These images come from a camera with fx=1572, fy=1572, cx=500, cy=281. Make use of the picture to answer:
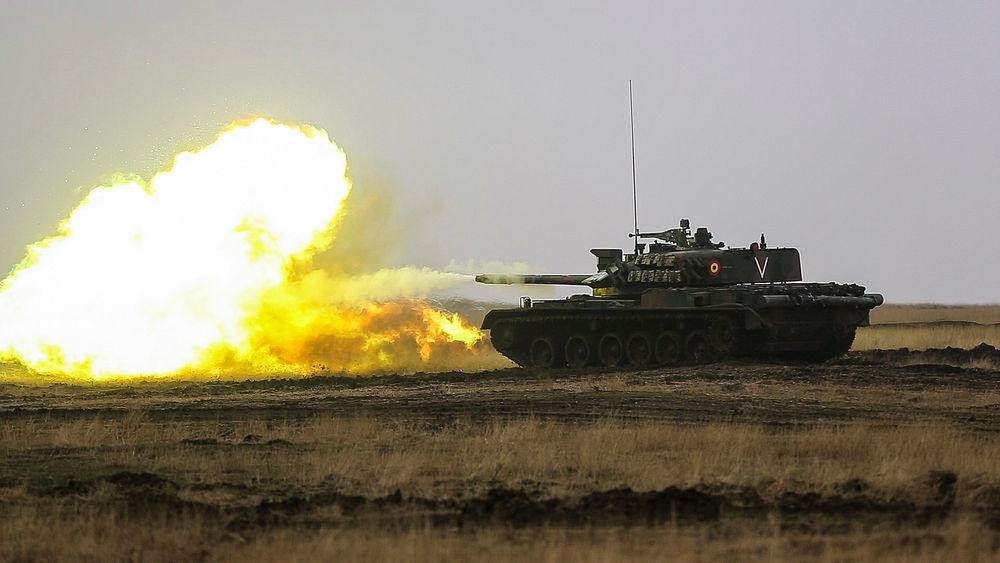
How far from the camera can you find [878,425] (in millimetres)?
19688

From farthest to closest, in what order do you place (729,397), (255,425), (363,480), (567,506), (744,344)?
1. (744,344)
2. (729,397)
3. (255,425)
4. (363,480)
5. (567,506)

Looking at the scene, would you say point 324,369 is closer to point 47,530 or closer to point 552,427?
point 552,427

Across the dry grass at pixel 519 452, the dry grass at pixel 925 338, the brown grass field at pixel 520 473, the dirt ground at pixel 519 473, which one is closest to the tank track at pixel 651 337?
the brown grass field at pixel 520 473

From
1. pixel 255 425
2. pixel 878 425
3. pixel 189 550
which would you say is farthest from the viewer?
pixel 255 425

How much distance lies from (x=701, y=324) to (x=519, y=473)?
705 inches

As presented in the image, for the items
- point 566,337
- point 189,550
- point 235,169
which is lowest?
point 189,550

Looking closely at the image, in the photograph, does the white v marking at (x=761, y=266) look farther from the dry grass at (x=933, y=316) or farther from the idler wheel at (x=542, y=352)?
the dry grass at (x=933, y=316)

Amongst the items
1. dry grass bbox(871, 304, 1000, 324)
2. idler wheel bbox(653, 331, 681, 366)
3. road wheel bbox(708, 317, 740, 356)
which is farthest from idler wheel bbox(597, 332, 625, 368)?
dry grass bbox(871, 304, 1000, 324)

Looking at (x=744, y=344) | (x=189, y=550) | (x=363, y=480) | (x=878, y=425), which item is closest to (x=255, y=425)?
(x=363, y=480)

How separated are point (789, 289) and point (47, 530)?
22.4m

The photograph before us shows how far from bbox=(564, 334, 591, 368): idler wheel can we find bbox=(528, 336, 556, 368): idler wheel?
524mm

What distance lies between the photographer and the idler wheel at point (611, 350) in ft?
115

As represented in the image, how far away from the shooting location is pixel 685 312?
3275 centimetres

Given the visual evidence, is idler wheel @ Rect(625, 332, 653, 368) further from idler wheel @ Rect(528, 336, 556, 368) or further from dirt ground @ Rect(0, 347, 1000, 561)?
dirt ground @ Rect(0, 347, 1000, 561)
